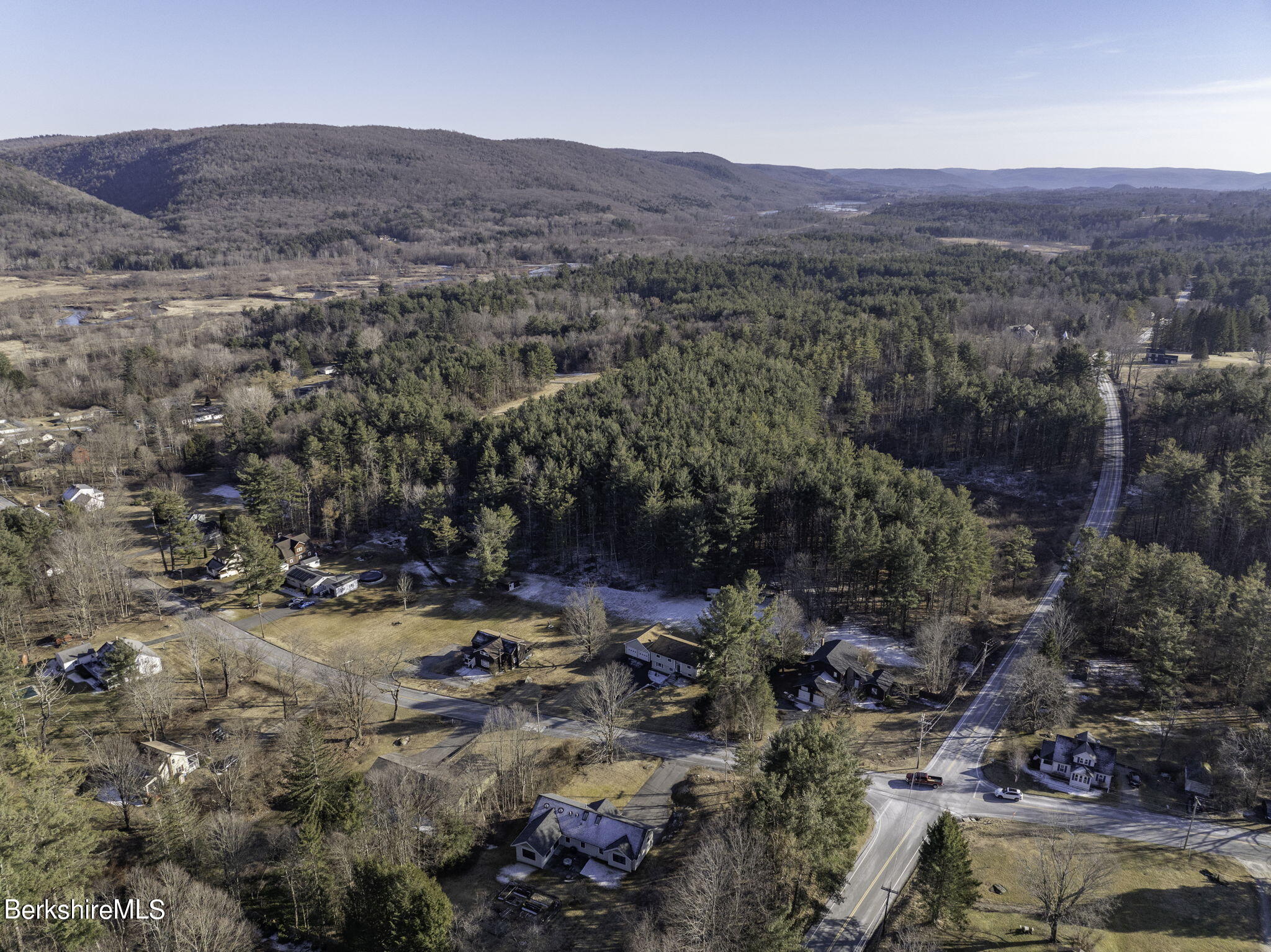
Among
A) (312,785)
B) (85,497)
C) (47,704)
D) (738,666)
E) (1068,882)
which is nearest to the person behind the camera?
(1068,882)

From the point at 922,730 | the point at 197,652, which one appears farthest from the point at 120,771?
the point at 922,730

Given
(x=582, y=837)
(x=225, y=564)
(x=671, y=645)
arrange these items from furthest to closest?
(x=225, y=564)
(x=671, y=645)
(x=582, y=837)

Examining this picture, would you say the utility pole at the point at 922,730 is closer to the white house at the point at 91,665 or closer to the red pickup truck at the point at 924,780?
the red pickup truck at the point at 924,780

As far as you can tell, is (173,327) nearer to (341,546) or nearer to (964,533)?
(341,546)

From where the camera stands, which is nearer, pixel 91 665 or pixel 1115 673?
pixel 1115 673

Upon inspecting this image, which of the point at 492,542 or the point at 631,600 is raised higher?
the point at 492,542

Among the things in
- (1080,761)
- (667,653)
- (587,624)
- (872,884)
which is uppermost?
(587,624)

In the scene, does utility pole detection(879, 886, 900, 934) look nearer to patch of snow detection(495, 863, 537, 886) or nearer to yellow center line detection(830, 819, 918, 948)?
yellow center line detection(830, 819, 918, 948)

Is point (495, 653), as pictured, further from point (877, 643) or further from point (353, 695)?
point (877, 643)
